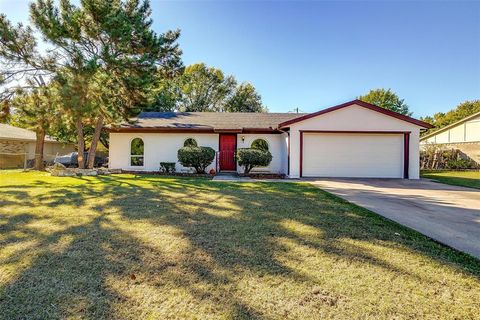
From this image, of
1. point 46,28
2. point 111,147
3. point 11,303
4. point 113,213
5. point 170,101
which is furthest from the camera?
point 170,101

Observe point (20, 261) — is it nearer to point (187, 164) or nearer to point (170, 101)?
point (187, 164)

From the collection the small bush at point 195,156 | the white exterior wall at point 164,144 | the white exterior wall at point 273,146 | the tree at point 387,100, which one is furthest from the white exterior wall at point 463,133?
the small bush at point 195,156

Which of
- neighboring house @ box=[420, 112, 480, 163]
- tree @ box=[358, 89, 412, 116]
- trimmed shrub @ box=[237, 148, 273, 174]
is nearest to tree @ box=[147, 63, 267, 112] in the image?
tree @ box=[358, 89, 412, 116]

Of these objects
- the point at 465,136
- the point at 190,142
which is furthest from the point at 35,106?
the point at 465,136

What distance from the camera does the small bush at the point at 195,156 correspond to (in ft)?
43.0

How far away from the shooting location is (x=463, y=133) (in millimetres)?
23797

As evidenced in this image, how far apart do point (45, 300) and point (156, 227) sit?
2.14 metres

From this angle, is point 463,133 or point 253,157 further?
point 463,133

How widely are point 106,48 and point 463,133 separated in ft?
97.6

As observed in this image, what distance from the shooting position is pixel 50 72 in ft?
39.4

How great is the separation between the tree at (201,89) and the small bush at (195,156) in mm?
21924

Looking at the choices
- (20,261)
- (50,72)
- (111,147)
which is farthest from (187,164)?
(20,261)

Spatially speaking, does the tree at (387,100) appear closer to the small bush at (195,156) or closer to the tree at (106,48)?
the small bush at (195,156)

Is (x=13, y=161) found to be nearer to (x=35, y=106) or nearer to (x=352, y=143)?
(x=35, y=106)
